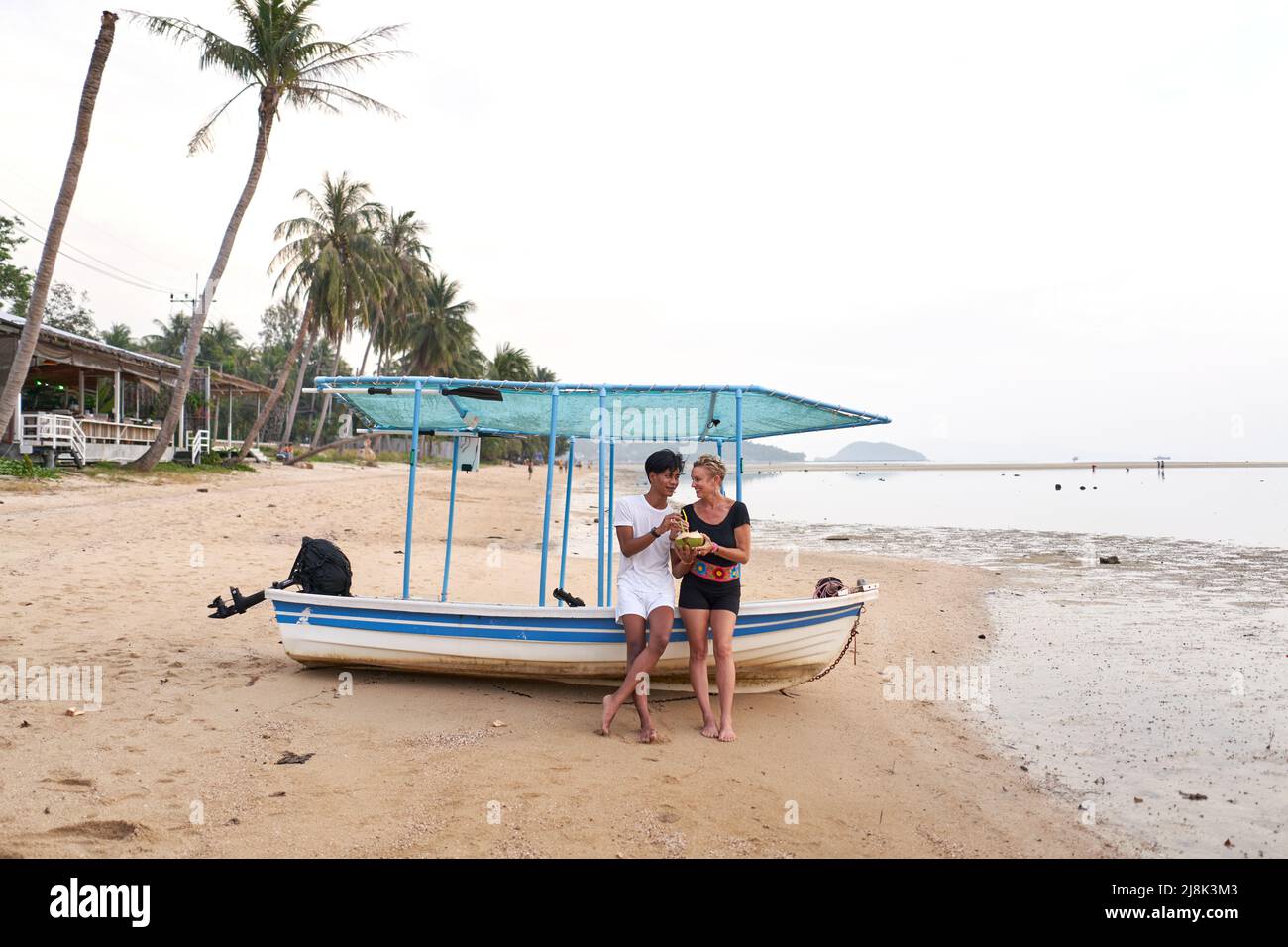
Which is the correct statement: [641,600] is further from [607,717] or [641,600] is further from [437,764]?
[437,764]

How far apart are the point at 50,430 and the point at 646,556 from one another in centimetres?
1906

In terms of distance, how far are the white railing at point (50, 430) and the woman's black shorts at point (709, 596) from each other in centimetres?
1913

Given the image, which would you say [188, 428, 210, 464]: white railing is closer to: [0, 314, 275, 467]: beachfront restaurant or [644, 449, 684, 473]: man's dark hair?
Answer: [0, 314, 275, 467]: beachfront restaurant

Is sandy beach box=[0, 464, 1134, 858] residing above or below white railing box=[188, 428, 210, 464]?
below

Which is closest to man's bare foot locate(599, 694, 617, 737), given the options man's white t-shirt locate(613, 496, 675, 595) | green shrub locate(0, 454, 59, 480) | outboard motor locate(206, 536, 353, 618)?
man's white t-shirt locate(613, 496, 675, 595)

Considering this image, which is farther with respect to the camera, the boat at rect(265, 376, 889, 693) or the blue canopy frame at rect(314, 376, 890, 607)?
the blue canopy frame at rect(314, 376, 890, 607)

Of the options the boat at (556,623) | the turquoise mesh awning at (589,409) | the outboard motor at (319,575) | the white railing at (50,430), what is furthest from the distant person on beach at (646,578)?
the white railing at (50,430)

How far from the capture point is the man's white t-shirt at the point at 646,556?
5.00 m

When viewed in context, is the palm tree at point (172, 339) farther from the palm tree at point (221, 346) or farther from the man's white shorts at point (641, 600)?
the man's white shorts at point (641, 600)

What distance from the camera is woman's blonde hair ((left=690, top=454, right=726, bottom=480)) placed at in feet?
16.5

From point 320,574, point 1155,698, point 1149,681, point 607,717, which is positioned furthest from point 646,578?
point 1149,681

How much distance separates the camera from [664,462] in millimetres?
Answer: 4969

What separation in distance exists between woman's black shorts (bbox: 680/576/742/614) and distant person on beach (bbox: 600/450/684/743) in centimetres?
13
